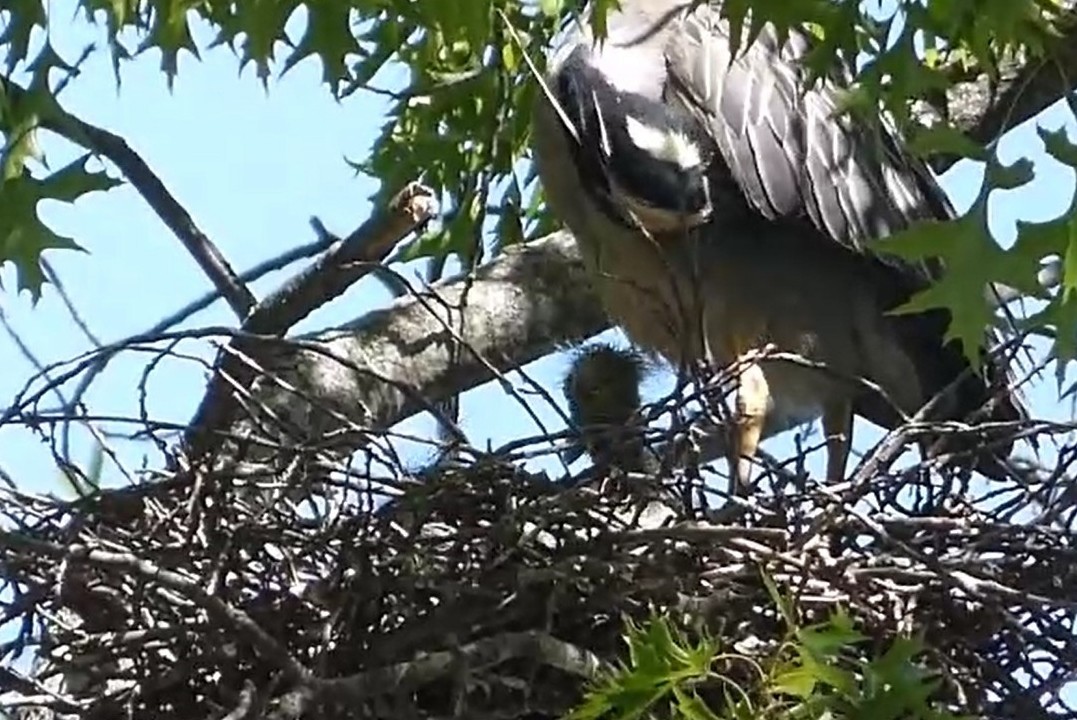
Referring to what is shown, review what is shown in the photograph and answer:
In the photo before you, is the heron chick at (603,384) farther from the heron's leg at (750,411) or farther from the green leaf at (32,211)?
the green leaf at (32,211)

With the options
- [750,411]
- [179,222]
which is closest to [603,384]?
[750,411]

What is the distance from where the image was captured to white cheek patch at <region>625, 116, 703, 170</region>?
9.14 feet

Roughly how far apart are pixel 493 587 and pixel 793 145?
3.46 ft

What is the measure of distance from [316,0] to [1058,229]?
792 millimetres

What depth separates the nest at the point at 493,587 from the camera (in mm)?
2055

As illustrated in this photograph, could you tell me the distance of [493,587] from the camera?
6.86ft

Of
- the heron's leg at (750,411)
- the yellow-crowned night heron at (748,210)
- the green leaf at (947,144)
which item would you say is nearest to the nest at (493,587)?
the green leaf at (947,144)

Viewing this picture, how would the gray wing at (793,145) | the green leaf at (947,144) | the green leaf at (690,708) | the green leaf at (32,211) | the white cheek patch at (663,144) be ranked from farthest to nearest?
the gray wing at (793,145)
the white cheek patch at (663,144)
the green leaf at (32,211)
the green leaf at (947,144)
the green leaf at (690,708)

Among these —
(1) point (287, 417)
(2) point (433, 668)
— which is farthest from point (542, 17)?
(2) point (433, 668)

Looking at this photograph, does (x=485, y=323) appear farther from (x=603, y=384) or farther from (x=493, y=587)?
(x=493, y=587)

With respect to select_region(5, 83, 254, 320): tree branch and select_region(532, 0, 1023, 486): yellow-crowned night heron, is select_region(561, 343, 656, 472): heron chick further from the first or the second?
select_region(5, 83, 254, 320): tree branch

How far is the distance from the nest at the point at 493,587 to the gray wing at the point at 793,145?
0.81m

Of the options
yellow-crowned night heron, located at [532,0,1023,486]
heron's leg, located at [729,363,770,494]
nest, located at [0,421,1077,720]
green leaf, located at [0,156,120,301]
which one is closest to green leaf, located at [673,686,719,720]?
nest, located at [0,421,1077,720]

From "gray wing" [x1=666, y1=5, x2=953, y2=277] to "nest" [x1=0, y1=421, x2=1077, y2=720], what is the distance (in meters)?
0.81
